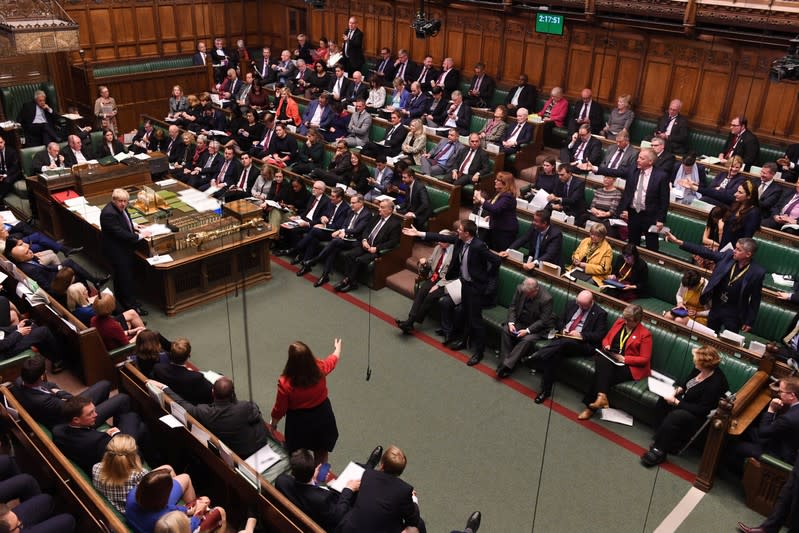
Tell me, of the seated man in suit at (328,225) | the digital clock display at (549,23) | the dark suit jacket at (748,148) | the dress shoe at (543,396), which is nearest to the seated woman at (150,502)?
the dress shoe at (543,396)

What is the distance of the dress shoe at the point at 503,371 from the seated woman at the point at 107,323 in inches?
119

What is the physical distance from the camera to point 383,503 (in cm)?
327

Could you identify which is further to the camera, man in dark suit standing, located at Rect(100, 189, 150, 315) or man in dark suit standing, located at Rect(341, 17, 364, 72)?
man in dark suit standing, located at Rect(341, 17, 364, 72)

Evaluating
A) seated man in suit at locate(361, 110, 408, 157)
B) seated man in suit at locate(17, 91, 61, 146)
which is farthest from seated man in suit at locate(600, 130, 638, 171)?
seated man in suit at locate(17, 91, 61, 146)

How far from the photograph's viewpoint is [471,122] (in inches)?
390

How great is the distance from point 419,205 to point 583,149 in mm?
2255

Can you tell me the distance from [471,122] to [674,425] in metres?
6.07

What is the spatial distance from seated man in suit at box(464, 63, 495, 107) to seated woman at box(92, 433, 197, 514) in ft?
26.5

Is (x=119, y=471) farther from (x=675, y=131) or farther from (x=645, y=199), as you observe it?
(x=675, y=131)

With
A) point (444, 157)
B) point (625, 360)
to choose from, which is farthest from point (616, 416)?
point (444, 157)

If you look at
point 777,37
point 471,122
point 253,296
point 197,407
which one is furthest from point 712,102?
point 197,407

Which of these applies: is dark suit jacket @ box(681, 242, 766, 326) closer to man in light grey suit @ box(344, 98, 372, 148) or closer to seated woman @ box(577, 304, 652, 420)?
seated woman @ box(577, 304, 652, 420)

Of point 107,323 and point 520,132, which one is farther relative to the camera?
point 520,132

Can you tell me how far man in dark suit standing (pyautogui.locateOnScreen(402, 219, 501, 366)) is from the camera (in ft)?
19.6
